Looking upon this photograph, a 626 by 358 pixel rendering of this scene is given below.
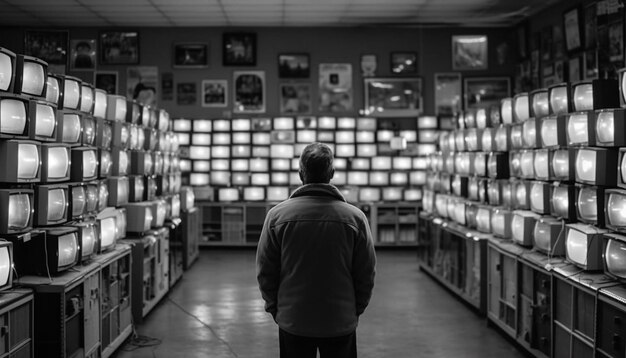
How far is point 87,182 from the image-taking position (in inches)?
217

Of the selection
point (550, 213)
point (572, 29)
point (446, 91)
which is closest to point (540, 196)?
point (550, 213)

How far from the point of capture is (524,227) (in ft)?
19.7

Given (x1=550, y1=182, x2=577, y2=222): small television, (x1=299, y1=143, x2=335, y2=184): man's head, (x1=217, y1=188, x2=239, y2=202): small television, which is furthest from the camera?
(x1=217, y1=188, x2=239, y2=202): small television

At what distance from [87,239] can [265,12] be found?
24.3 feet

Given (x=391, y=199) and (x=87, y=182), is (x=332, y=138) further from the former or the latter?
(x=87, y=182)

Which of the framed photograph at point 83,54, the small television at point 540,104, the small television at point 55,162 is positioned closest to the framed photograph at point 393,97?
the framed photograph at point 83,54

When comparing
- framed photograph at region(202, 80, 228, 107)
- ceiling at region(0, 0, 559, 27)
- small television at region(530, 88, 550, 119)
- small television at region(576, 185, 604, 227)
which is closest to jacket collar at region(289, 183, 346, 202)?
small television at region(576, 185, 604, 227)

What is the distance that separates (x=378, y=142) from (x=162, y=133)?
5334mm

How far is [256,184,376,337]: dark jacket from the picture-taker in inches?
110

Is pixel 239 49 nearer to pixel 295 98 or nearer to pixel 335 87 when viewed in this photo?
pixel 295 98

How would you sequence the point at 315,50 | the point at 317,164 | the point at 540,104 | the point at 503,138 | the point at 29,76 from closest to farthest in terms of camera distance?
the point at 317,164 < the point at 29,76 < the point at 540,104 < the point at 503,138 < the point at 315,50

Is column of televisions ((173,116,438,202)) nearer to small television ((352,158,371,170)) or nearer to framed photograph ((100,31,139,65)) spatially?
Result: small television ((352,158,371,170))

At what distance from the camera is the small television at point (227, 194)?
12.6 meters

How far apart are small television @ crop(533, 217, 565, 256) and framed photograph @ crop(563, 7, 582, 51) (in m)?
5.25
